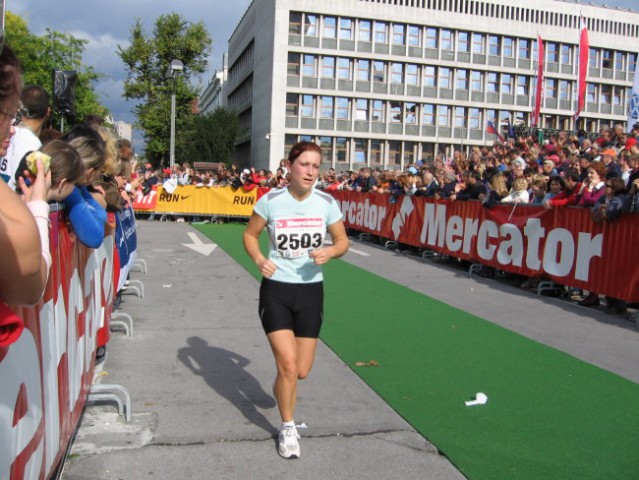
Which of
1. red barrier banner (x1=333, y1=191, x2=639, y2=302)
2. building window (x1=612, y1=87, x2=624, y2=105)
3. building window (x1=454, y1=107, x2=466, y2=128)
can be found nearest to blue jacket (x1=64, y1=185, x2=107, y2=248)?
red barrier banner (x1=333, y1=191, x2=639, y2=302)

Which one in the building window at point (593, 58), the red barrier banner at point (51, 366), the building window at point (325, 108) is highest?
the building window at point (593, 58)

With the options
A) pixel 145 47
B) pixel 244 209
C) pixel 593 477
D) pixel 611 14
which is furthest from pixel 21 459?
pixel 611 14

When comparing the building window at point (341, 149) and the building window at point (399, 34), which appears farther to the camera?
the building window at point (399, 34)

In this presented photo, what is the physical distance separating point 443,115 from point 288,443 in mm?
68233

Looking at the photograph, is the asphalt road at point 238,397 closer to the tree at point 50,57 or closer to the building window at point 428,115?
the tree at point 50,57

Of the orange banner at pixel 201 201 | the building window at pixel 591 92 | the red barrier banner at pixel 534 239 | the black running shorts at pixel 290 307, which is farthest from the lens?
the building window at pixel 591 92

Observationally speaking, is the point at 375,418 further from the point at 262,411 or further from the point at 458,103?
the point at 458,103

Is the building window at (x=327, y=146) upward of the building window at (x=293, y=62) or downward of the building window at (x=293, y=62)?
downward

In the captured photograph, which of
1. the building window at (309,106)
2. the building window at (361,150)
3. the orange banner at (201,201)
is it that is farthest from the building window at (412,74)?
the orange banner at (201,201)

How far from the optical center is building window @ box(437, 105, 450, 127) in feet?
228

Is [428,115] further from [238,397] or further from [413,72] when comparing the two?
[238,397]

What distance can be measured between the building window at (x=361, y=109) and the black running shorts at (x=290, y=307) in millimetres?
63825

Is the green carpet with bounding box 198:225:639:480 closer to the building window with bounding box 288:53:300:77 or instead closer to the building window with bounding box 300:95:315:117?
the building window with bounding box 300:95:315:117

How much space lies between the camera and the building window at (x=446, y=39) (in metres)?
69.1
